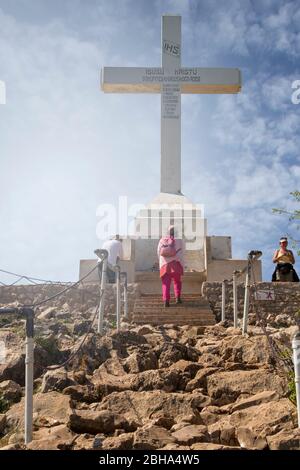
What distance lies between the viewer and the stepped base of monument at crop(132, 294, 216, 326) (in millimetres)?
8734

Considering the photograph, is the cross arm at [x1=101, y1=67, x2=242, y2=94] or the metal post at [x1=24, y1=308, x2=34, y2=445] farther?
the cross arm at [x1=101, y1=67, x2=242, y2=94]

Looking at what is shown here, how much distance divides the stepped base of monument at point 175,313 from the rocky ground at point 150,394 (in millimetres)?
1702

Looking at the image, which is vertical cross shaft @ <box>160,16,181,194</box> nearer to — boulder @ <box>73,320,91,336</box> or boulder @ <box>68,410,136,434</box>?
boulder @ <box>73,320,91,336</box>

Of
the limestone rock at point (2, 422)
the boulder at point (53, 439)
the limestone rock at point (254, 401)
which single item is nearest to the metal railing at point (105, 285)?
the limestone rock at point (2, 422)

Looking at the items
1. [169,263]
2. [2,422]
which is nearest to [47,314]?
[169,263]

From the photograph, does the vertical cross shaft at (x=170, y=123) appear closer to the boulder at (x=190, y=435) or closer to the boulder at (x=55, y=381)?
the boulder at (x=55, y=381)

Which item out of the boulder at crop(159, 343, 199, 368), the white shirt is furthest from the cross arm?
the boulder at crop(159, 343, 199, 368)

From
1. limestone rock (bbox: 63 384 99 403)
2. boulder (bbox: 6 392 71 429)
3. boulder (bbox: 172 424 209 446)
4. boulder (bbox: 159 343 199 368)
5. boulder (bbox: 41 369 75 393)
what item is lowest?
boulder (bbox: 172 424 209 446)

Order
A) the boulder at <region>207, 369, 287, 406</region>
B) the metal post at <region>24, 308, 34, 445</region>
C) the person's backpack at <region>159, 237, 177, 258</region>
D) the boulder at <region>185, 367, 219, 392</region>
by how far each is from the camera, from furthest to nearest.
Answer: the person's backpack at <region>159, 237, 177, 258</region>
the boulder at <region>185, 367, 219, 392</region>
the boulder at <region>207, 369, 287, 406</region>
the metal post at <region>24, 308, 34, 445</region>

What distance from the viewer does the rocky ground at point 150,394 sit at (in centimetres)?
346

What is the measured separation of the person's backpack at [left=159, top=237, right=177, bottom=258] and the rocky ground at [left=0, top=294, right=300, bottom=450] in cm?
238

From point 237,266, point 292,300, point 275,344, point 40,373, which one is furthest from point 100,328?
point 237,266
